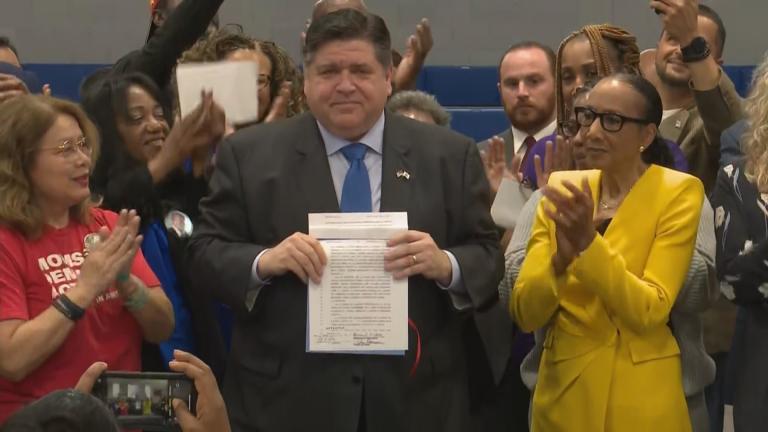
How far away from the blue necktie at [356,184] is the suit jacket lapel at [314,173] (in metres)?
0.04

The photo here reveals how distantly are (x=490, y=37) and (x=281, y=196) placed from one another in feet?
20.6

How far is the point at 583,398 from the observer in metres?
3.59

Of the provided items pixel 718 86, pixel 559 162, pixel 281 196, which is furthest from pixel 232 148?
pixel 718 86

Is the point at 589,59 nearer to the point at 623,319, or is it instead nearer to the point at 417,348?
the point at 623,319

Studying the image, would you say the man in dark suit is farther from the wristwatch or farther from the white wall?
the white wall

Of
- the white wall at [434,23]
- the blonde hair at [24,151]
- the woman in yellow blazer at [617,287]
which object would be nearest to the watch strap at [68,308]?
the blonde hair at [24,151]

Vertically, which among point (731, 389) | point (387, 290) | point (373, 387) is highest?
point (387, 290)

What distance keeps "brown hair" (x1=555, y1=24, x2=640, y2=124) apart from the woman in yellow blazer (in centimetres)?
85

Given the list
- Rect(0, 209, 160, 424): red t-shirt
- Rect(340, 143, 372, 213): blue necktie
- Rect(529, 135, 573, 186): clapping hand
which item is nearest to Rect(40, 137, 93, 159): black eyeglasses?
Rect(0, 209, 160, 424): red t-shirt

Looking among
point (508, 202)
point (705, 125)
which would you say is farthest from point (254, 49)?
point (705, 125)

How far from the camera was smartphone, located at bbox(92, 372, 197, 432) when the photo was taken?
8.97ft

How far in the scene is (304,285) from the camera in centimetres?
335

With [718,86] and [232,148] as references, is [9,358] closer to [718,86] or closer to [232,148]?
[232,148]

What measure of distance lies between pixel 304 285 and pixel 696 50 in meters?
1.70
